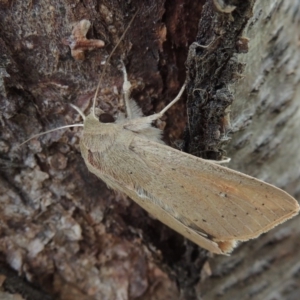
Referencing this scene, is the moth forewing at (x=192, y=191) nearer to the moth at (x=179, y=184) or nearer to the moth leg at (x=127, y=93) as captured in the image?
the moth at (x=179, y=184)

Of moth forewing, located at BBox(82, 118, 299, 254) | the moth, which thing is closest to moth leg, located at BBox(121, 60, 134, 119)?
the moth

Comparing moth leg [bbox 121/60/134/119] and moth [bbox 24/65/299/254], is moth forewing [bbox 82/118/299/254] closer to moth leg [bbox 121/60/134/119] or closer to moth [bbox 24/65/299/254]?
moth [bbox 24/65/299/254]

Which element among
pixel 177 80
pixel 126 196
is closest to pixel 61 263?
pixel 126 196

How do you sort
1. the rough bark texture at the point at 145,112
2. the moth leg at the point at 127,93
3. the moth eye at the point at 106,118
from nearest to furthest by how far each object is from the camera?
1. the rough bark texture at the point at 145,112
2. the moth leg at the point at 127,93
3. the moth eye at the point at 106,118

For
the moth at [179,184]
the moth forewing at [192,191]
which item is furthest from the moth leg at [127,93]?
the moth forewing at [192,191]

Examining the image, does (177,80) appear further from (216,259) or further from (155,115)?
(216,259)

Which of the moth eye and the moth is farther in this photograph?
the moth eye
